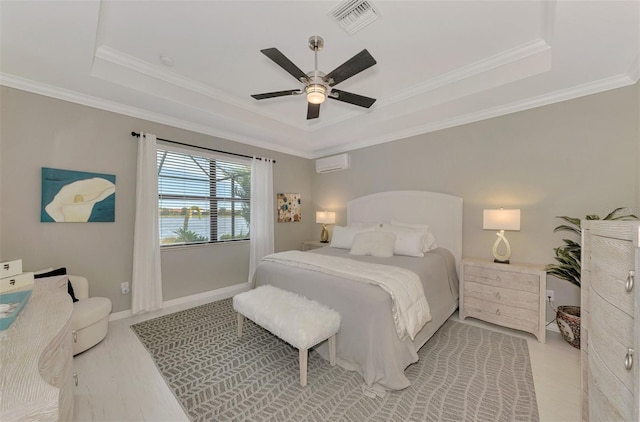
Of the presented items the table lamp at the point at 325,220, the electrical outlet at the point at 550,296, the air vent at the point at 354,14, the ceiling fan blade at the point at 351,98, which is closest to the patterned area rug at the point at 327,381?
the electrical outlet at the point at 550,296

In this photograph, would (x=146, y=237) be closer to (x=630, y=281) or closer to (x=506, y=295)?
(x=630, y=281)

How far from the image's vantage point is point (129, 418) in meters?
1.59

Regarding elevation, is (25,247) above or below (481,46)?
below

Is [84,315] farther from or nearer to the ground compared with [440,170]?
nearer to the ground

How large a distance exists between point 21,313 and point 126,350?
4.83 feet

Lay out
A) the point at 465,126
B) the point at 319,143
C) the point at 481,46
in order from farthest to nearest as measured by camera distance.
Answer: the point at 319,143 < the point at 465,126 < the point at 481,46

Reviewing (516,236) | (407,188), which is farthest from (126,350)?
(516,236)

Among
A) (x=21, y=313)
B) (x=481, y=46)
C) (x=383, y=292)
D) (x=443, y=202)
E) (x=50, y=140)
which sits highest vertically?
(x=481, y=46)

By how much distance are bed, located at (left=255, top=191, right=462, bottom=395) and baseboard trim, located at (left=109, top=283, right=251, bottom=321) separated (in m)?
1.27

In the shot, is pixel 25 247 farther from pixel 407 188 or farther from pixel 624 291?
pixel 407 188

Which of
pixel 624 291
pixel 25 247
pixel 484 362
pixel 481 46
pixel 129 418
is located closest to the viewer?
pixel 624 291

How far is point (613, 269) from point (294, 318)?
1.73 m

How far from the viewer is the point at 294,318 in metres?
1.93

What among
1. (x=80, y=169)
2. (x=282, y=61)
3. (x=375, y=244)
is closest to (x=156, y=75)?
(x=80, y=169)
